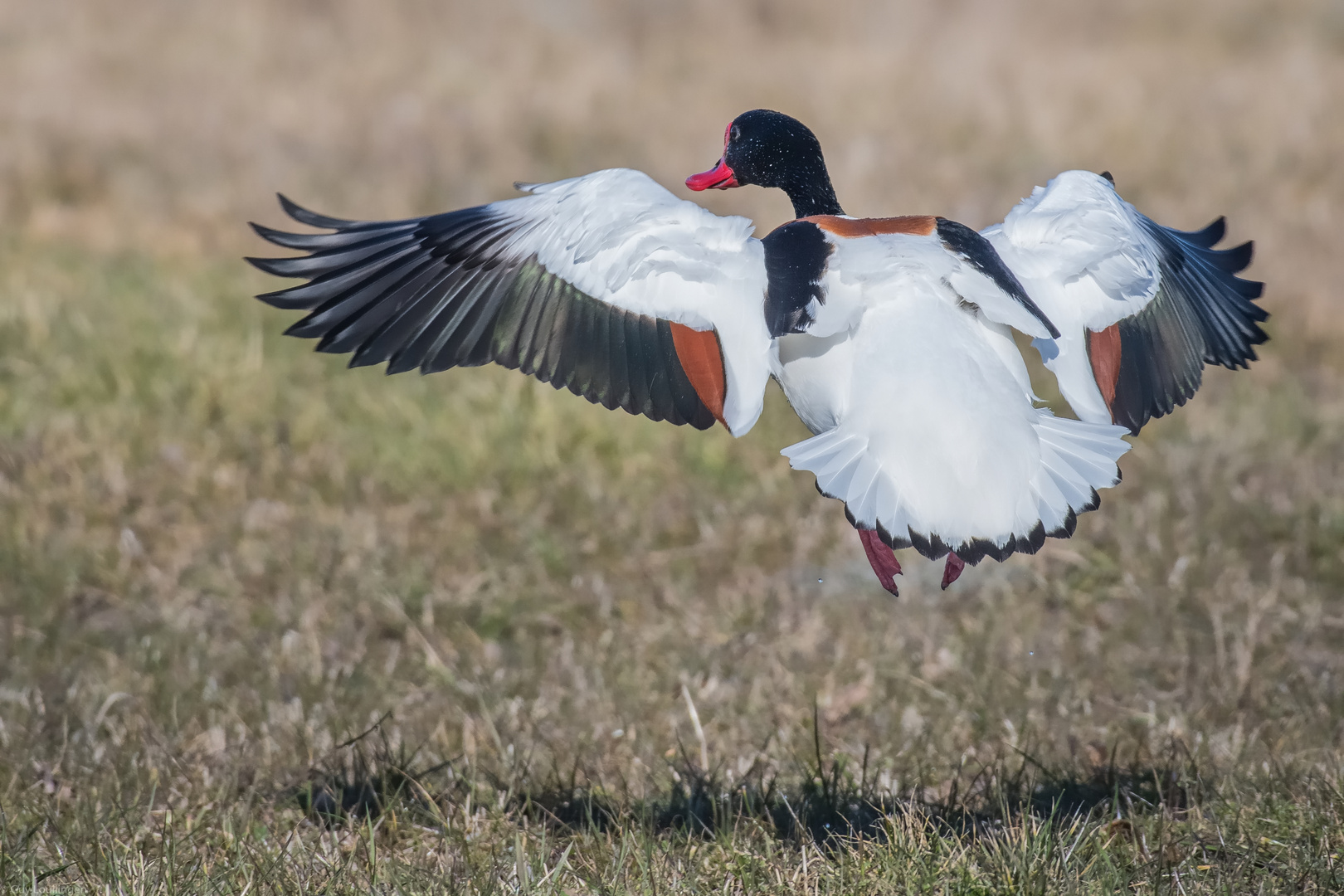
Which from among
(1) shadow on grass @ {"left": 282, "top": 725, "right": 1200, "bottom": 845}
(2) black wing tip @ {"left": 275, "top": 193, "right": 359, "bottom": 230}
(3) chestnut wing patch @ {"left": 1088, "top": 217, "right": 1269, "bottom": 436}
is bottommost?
(1) shadow on grass @ {"left": 282, "top": 725, "right": 1200, "bottom": 845}

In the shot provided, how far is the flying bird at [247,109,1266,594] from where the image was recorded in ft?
10.0

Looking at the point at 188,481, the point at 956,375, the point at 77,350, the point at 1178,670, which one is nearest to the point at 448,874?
the point at 956,375

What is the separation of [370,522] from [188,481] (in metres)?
0.84

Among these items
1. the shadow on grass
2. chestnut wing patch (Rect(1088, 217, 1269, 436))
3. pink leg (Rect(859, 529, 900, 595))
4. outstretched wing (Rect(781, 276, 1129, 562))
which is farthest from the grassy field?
chestnut wing patch (Rect(1088, 217, 1269, 436))

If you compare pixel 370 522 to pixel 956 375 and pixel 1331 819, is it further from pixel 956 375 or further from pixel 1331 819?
pixel 1331 819

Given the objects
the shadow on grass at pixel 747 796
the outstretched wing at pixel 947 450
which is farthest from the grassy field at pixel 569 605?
the outstretched wing at pixel 947 450

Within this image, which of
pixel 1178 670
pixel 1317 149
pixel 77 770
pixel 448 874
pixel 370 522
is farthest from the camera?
pixel 1317 149

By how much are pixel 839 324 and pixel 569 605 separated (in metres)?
2.30

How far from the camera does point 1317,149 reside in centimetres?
1063

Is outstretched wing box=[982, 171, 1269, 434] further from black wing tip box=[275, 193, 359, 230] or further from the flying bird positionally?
black wing tip box=[275, 193, 359, 230]

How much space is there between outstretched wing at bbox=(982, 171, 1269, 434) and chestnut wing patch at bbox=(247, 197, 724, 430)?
→ 79cm

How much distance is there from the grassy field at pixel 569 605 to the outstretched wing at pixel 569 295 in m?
0.91

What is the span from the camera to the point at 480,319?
11.4 feet

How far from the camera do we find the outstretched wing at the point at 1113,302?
3.38 metres
